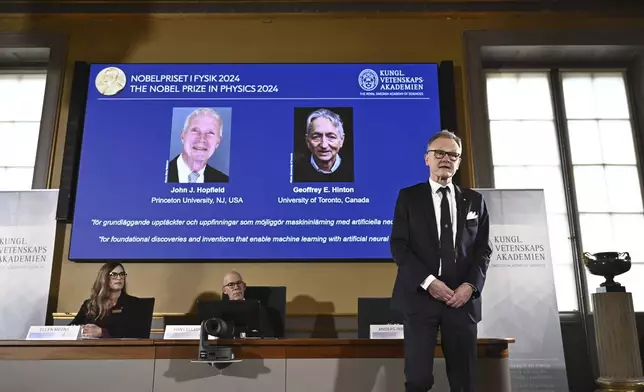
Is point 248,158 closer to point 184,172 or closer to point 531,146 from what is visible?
point 184,172

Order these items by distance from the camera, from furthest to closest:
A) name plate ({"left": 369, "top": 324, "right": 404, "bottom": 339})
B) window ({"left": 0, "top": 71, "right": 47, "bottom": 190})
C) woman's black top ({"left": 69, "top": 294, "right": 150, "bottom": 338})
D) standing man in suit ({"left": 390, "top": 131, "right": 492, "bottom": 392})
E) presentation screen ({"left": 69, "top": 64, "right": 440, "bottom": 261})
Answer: window ({"left": 0, "top": 71, "right": 47, "bottom": 190})
presentation screen ({"left": 69, "top": 64, "right": 440, "bottom": 261})
woman's black top ({"left": 69, "top": 294, "right": 150, "bottom": 338})
name plate ({"left": 369, "top": 324, "right": 404, "bottom": 339})
standing man in suit ({"left": 390, "top": 131, "right": 492, "bottom": 392})

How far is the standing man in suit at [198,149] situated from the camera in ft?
14.0

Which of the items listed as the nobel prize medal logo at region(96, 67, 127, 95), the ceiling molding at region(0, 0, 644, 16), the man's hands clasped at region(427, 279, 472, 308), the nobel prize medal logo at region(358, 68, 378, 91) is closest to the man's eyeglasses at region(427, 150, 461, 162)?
the man's hands clasped at region(427, 279, 472, 308)

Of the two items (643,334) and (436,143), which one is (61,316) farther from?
Answer: (643,334)

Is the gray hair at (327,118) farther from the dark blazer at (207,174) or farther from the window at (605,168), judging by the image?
the window at (605,168)

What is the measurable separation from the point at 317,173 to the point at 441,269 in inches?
89.8

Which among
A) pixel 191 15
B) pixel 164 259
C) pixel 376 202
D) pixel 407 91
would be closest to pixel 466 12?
pixel 407 91

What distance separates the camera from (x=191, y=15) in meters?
4.81

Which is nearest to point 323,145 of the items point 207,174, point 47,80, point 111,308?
point 207,174

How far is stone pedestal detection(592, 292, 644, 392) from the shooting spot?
11.6 feet

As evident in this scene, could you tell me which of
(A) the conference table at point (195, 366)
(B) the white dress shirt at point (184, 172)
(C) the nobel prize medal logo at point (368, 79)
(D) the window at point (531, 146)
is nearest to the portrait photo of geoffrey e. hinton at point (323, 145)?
(C) the nobel prize medal logo at point (368, 79)

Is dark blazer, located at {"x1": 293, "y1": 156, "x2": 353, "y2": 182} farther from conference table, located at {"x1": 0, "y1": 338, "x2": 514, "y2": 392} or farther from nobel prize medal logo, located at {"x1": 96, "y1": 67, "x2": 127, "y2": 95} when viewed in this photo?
conference table, located at {"x1": 0, "y1": 338, "x2": 514, "y2": 392}

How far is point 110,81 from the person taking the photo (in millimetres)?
4488

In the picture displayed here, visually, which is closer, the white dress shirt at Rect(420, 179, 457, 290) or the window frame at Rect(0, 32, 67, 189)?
the white dress shirt at Rect(420, 179, 457, 290)
